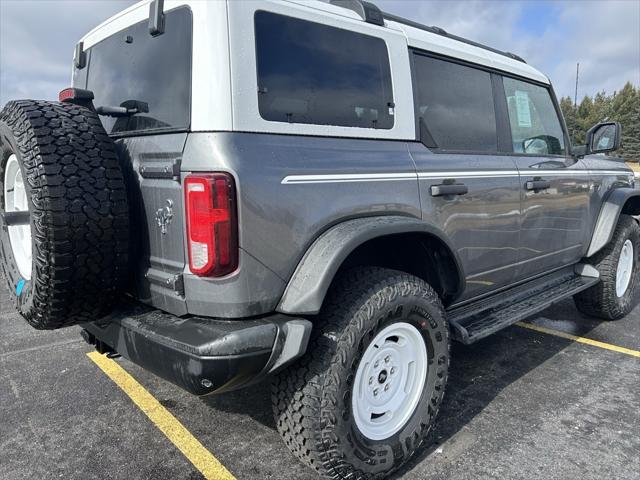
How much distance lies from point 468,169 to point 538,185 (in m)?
0.87

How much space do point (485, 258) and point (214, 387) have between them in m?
1.98

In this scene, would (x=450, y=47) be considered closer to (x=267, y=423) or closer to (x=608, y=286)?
(x=267, y=423)

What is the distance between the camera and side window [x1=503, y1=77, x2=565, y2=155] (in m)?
3.63

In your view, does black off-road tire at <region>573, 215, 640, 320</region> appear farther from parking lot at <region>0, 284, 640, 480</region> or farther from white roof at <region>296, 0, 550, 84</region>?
white roof at <region>296, 0, 550, 84</region>

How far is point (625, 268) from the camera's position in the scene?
4977 mm

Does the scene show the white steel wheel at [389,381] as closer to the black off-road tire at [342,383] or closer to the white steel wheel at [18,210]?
the black off-road tire at [342,383]

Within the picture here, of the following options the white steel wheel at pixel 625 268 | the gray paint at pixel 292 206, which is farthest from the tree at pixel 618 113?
the gray paint at pixel 292 206

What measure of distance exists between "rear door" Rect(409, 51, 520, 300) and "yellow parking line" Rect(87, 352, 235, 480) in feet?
5.54

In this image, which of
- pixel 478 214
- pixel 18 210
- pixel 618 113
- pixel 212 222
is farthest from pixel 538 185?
pixel 618 113

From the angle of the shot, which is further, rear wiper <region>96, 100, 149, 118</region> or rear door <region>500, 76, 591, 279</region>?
rear door <region>500, 76, 591, 279</region>

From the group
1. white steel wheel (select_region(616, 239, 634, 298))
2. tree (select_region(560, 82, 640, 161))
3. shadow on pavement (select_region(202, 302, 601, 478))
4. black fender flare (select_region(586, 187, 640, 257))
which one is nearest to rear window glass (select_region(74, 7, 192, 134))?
shadow on pavement (select_region(202, 302, 601, 478))

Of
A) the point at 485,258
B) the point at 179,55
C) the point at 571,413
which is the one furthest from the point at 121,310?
the point at 571,413

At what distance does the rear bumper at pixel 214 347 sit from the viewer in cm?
188

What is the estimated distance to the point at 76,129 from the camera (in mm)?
2109
